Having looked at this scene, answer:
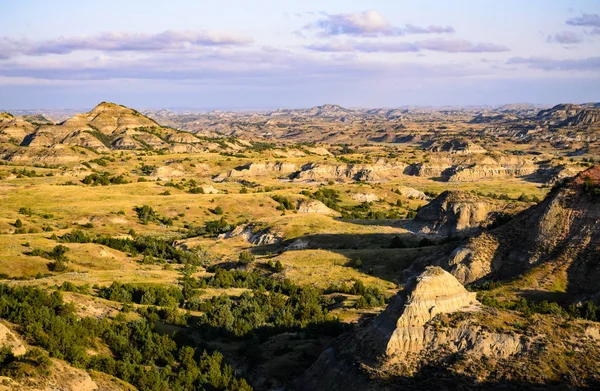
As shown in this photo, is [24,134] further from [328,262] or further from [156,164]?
[328,262]

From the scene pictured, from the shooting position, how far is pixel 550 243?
144 ft

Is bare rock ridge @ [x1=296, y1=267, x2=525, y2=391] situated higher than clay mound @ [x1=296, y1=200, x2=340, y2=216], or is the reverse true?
bare rock ridge @ [x1=296, y1=267, x2=525, y2=391]

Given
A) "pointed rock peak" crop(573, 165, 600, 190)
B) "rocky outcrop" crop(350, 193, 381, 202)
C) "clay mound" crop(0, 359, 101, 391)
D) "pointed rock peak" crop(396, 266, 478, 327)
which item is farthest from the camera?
"rocky outcrop" crop(350, 193, 381, 202)

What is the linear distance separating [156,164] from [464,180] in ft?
263

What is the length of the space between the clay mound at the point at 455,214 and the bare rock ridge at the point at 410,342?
43.6 meters

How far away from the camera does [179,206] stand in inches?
3797

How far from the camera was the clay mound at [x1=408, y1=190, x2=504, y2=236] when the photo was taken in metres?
71.9

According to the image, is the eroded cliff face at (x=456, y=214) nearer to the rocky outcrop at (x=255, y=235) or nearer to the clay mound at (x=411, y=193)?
the rocky outcrop at (x=255, y=235)

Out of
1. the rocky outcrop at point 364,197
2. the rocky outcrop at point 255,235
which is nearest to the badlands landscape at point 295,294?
the rocky outcrop at point 255,235

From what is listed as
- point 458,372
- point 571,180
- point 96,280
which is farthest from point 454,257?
point 96,280

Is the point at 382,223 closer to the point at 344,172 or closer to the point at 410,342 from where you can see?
the point at 410,342

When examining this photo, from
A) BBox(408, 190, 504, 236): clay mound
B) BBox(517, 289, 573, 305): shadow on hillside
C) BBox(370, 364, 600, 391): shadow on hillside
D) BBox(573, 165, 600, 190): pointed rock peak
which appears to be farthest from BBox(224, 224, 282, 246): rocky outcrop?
BBox(370, 364, 600, 391): shadow on hillside

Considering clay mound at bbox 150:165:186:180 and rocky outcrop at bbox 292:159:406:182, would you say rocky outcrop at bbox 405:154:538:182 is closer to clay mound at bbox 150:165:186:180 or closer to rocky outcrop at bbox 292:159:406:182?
rocky outcrop at bbox 292:159:406:182

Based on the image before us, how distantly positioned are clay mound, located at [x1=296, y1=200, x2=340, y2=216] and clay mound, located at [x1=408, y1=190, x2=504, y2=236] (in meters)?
22.7
